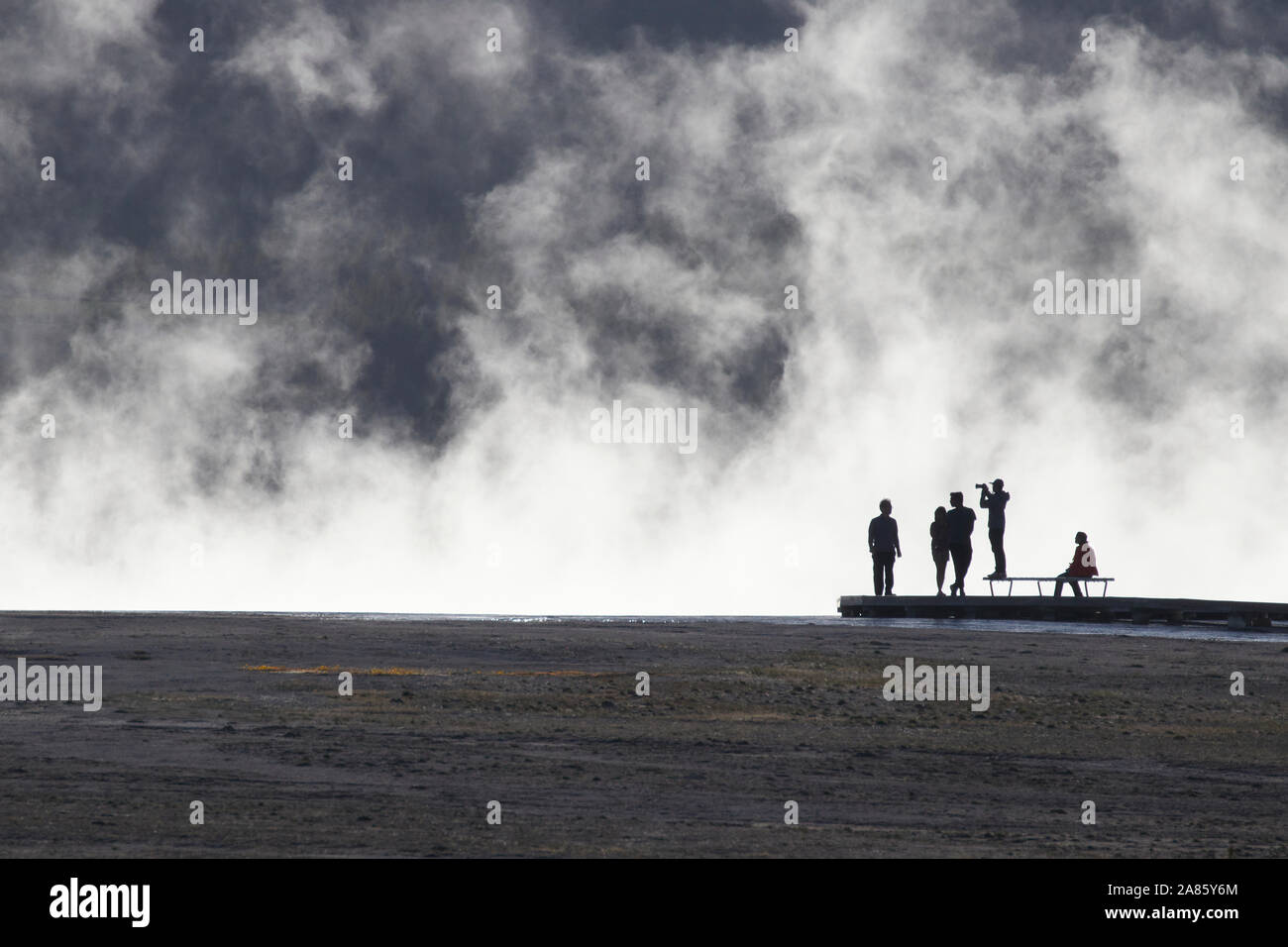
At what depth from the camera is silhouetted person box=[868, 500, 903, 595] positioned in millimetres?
28453

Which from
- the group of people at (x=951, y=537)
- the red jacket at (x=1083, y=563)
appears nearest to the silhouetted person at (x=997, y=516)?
the group of people at (x=951, y=537)

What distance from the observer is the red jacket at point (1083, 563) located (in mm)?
29641

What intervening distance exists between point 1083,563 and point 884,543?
3.29m

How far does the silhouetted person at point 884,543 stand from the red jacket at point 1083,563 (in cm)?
260

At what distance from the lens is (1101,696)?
1791cm

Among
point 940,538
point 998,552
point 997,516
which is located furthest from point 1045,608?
point 940,538

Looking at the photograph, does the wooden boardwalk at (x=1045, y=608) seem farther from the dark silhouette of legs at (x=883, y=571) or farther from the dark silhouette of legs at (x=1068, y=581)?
the dark silhouette of legs at (x=1068, y=581)

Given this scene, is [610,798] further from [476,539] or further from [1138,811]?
[476,539]

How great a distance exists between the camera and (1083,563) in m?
30.0

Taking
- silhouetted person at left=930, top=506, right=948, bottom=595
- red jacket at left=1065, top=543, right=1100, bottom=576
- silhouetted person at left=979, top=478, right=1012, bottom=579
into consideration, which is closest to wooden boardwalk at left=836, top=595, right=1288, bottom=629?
silhouetted person at left=930, top=506, right=948, bottom=595

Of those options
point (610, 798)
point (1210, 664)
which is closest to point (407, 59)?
point (1210, 664)

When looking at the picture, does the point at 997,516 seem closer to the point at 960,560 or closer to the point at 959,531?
the point at 959,531
